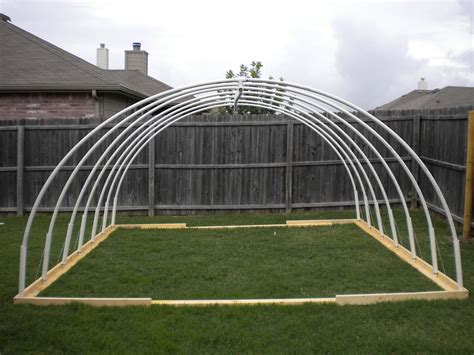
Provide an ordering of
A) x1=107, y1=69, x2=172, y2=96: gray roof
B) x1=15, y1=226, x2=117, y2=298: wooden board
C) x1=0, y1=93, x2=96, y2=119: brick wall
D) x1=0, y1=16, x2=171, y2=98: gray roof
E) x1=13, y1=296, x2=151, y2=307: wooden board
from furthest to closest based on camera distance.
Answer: x1=107, y1=69, x2=172, y2=96: gray roof < x1=0, y1=93, x2=96, y2=119: brick wall < x1=0, y1=16, x2=171, y2=98: gray roof < x1=15, y1=226, x2=117, y2=298: wooden board < x1=13, y1=296, x2=151, y2=307: wooden board

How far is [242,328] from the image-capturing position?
15.0ft

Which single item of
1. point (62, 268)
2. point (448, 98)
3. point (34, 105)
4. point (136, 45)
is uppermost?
point (136, 45)

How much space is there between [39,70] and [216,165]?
5.21m

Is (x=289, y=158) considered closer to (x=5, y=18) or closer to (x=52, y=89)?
(x=52, y=89)

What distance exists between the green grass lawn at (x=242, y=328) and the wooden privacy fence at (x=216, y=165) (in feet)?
17.1

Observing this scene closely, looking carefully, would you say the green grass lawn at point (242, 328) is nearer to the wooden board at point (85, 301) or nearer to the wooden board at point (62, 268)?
the wooden board at point (85, 301)

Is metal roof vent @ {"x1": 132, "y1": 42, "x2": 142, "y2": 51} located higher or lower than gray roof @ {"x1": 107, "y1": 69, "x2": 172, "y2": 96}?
higher

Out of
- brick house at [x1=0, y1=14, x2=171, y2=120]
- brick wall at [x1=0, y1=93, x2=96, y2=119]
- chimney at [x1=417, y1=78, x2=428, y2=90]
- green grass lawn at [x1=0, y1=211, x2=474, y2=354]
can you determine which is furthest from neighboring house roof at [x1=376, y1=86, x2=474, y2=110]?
Result: green grass lawn at [x1=0, y1=211, x2=474, y2=354]

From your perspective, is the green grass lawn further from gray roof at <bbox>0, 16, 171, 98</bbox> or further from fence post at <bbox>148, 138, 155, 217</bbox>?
gray roof at <bbox>0, 16, 171, 98</bbox>

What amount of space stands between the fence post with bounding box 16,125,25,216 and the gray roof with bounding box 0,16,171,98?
1799 mm

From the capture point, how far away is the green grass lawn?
4172 mm

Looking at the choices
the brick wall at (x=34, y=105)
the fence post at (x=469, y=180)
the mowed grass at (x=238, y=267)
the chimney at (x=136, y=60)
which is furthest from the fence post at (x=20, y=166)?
the chimney at (x=136, y=60)

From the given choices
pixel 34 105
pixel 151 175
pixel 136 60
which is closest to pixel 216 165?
pixel 151 175

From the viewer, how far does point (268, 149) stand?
10734mm
